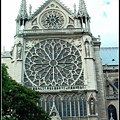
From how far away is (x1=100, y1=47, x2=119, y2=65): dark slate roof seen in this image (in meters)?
39.6

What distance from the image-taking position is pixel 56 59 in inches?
1196

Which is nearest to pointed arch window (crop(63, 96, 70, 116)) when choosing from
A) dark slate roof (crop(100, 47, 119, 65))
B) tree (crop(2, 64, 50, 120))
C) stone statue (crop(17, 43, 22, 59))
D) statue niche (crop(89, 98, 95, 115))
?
statue niche (crop(89, 98, 95, 115))

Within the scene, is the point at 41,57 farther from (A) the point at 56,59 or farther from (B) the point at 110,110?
(B) the point at 110,110

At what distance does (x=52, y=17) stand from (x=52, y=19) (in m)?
0.28

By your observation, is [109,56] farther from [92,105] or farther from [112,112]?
[92,105]

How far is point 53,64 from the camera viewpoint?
30.2 metres

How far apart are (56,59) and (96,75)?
4871 millimetres

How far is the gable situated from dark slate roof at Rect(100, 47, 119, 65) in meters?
9.93

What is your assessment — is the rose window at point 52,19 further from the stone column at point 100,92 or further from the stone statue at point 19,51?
the stone column at point 100,92

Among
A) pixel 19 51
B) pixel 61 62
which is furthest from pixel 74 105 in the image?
pixel 19 51

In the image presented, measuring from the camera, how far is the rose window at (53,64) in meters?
29.5

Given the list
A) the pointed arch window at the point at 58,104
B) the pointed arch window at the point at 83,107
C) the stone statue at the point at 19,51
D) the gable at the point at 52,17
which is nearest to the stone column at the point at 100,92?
the pointed arch window at the point at 83,107

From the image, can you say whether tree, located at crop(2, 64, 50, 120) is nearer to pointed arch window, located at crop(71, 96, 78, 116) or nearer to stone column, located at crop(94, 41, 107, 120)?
pointed arch window, located at crop(71, 96, 78, 116)

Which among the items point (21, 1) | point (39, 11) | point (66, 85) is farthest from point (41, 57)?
point (21, 1)
